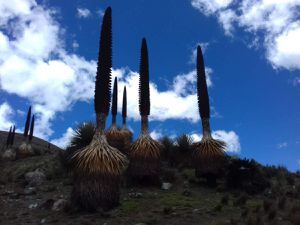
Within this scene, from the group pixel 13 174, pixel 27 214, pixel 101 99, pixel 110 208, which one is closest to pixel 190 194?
pixel 110 208

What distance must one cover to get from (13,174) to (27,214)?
Answer: 1436 centimetres

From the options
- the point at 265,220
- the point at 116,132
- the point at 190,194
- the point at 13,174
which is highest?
the point at 116,132

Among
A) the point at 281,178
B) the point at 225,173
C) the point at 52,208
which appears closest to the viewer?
the point at 52,208

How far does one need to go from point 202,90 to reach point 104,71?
7155 millimetres

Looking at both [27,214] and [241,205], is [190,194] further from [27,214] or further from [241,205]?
[27,214]

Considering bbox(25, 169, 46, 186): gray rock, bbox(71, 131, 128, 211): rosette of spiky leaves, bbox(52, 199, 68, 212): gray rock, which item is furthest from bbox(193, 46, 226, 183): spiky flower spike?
bbox(25, 169, 46, 186): gray rock

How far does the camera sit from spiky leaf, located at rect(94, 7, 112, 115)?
19062mm

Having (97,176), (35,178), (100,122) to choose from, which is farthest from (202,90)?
(35,178)

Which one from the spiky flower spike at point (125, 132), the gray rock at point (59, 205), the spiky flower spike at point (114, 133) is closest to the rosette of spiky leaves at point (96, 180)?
the gray rock at point (59, 205)

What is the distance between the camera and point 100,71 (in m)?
19.6

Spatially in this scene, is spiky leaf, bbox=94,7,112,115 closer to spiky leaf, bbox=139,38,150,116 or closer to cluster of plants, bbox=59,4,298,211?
cluster of plants, bbox=59,4,298,211

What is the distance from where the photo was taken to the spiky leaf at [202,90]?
23884 mm

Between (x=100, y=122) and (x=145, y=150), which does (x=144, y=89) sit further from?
(x=100, y=122)

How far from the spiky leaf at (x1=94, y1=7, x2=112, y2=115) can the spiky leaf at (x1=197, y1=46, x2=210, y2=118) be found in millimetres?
6600
